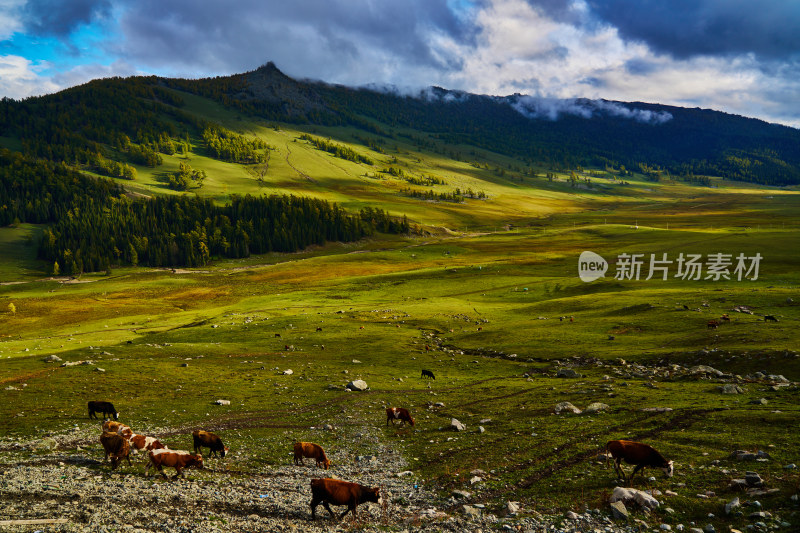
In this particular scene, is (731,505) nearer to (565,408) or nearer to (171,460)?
(565,408)

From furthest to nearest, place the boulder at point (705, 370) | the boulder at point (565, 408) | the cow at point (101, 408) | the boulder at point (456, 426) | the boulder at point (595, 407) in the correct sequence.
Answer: the boulder at point (705, 370) < the cow at point (101, 408) < the boulder at point (565, 408) < the boulder at point (595, 407) < the boulder at point (456, 426)

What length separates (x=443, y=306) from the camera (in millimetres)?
82500

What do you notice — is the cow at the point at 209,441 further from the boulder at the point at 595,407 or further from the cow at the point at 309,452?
the boulder at the point at 595,407

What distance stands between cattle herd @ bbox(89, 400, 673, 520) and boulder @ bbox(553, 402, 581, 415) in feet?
22.7

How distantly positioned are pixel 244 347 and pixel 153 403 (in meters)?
24.1

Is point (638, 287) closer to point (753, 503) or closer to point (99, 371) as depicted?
point (753, 503)

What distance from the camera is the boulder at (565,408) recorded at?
2821cm

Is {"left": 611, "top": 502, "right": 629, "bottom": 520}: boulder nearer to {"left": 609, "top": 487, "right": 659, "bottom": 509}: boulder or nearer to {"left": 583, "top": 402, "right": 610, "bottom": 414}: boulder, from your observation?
{"left": 609, "top": 487, "right": 659, "bottom": 509}: boulder

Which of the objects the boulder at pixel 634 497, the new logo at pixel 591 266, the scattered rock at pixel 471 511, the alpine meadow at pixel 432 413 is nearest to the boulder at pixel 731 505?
the alpine meadow at pixel 432 413

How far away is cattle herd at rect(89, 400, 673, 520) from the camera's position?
56.7ft

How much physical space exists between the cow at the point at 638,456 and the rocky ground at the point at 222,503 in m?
3.24

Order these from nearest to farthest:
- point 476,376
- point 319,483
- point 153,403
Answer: point 319,483 < point 153,403 < point 476,376

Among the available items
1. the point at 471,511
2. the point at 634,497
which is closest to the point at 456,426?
the point at 471,511

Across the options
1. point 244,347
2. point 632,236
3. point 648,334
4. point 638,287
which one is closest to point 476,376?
point 648,334
